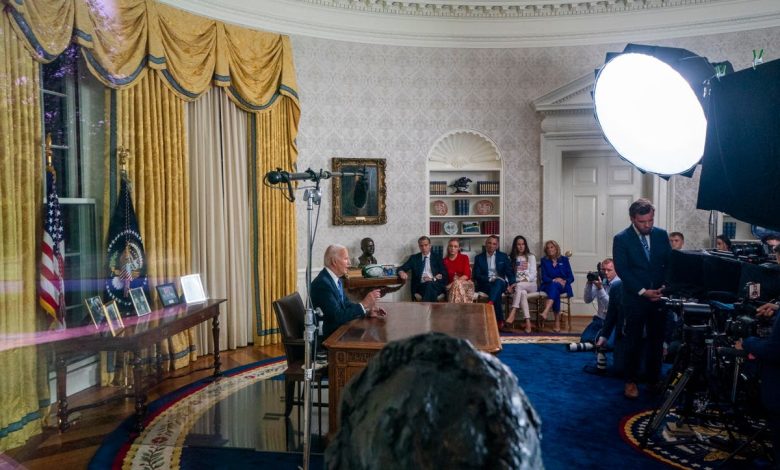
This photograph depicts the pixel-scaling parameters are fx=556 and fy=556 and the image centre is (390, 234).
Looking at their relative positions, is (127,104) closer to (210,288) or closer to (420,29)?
(210,288)

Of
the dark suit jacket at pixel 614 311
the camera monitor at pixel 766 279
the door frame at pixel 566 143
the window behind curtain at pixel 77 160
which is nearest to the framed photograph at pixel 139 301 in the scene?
the window behind curtain at pixel 77 160

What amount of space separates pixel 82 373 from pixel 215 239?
183 cm

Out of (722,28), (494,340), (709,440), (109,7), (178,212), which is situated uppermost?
(722,28)

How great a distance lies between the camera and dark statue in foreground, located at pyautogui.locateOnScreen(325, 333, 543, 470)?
644mm

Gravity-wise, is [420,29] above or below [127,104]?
above

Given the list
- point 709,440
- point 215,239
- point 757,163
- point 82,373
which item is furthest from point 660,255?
point 82,373

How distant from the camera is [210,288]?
5.83m

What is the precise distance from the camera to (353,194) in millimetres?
7145

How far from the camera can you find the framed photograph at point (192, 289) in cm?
491

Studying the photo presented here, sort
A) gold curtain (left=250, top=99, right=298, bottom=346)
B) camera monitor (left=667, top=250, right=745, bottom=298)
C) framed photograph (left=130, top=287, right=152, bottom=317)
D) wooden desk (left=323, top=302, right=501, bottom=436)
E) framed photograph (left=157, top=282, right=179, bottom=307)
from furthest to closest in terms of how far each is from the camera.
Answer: gold curtain (left=250, top=99, right=298, bottom=346), framed photograph (left=157, top=282, right=179, bottom=307), framed photograph (left=130, top=287, right=152, bottom=317), camera monitor (left=667, top=250, right=745, bottom=298), wooden desk (left=323, top=302, right=501, bottom=436)

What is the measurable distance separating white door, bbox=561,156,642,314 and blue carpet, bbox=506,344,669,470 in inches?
93.4

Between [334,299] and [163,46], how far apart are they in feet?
10.1

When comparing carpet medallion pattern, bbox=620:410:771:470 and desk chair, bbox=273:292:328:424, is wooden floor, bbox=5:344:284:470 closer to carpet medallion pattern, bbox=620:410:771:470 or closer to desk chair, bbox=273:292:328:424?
desk chair, bbox=273:292:328:424

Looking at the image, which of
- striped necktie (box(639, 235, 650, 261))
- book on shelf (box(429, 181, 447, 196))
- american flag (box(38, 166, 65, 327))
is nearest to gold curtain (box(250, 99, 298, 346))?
book on shelf (box(429, 181, 447, 196))
